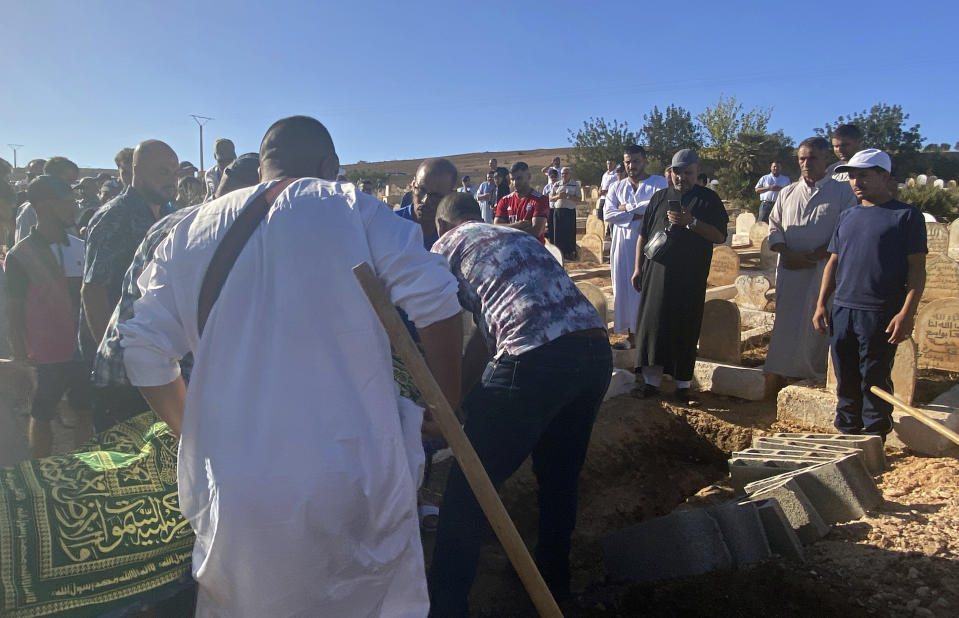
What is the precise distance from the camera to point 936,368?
219 inches

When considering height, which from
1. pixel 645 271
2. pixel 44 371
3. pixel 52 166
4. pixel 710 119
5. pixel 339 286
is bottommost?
pixel 44 371

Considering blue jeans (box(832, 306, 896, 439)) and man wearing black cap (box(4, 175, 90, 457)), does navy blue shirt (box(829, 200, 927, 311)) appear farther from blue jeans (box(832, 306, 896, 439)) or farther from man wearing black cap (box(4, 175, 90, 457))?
man wearing black cap (box(4, 175, 90, 457))

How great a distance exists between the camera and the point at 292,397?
1.48 meters

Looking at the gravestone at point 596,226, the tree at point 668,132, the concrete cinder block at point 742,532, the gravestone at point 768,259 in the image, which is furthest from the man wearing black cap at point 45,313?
the tree at point 668,132

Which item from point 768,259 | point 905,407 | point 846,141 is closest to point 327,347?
point 905,407

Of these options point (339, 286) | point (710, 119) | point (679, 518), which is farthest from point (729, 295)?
point (710, 119)

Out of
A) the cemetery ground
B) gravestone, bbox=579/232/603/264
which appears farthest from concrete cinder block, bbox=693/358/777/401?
gravestone, bbox=579/232/603/264

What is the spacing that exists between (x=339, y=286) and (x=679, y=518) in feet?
6.82

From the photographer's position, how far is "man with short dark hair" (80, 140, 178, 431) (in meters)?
3.00

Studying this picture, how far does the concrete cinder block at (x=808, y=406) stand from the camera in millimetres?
4668

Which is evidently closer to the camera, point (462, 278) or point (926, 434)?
point (462, 278)

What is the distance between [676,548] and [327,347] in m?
2.08

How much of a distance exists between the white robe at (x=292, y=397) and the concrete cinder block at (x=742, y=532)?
186 centimetres

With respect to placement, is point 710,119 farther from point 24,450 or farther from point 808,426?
point 24,450
